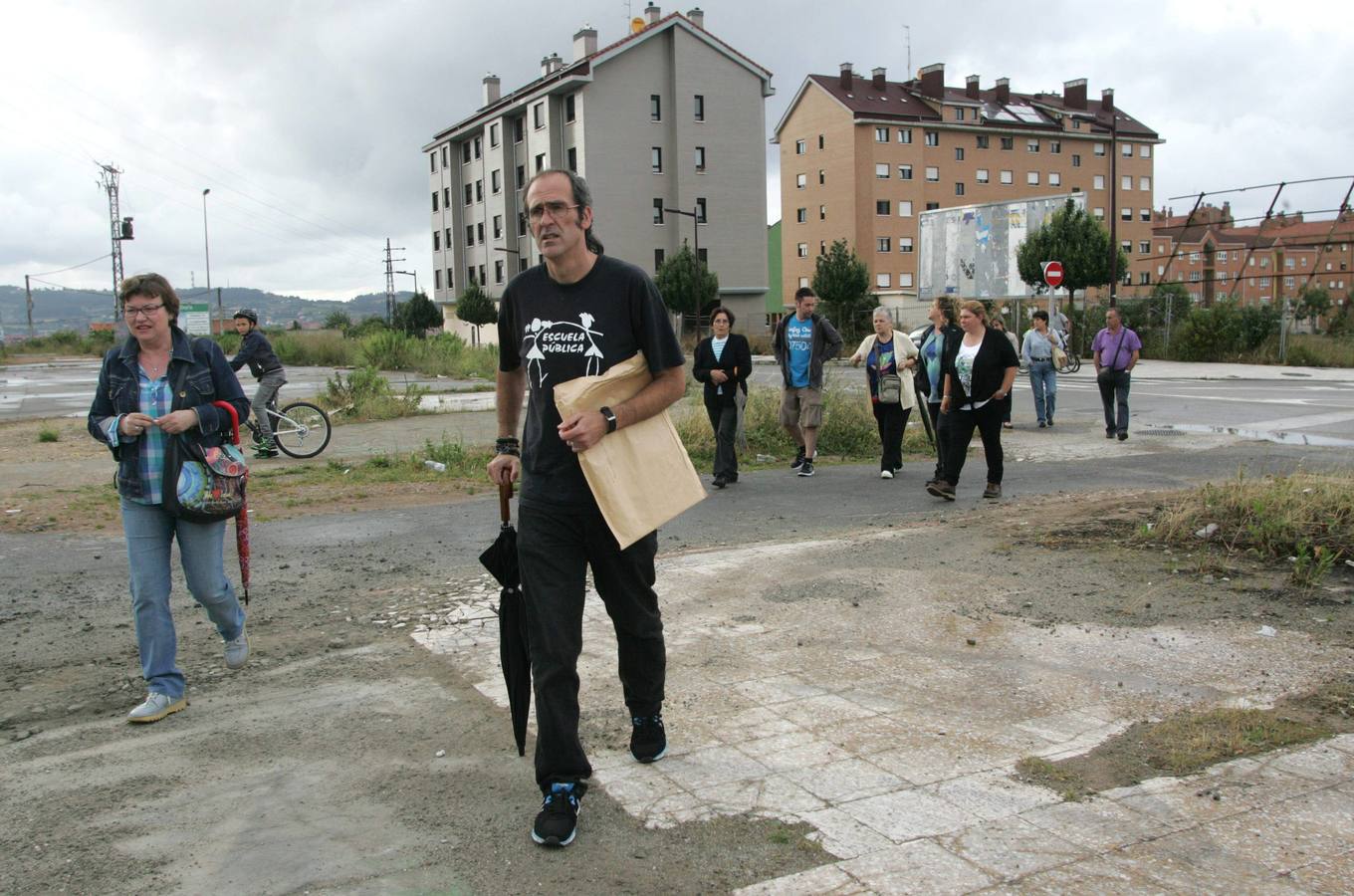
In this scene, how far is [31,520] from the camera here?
9086 mm

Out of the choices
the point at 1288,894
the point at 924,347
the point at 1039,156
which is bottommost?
the point at 1288,894

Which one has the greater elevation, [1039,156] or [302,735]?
[1039,156]

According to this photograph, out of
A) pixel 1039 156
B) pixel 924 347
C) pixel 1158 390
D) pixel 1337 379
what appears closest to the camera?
pixel 924 347

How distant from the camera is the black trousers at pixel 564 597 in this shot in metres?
3.35

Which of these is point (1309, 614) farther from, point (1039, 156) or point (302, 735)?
point (1039, 156)

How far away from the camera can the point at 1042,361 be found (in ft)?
50.9

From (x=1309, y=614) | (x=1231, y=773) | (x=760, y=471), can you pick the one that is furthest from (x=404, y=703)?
(x=760, y=471)

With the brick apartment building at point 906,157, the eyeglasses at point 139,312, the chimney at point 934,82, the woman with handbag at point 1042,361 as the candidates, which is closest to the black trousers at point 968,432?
the woman with handbag at point 1042,361

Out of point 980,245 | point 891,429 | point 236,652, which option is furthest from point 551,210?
point 980,245

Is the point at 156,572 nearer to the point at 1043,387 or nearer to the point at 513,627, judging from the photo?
the point at 513,627

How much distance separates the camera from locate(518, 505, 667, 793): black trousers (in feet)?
11.0

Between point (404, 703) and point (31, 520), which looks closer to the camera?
point (404, 703)

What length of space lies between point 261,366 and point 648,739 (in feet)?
34.9

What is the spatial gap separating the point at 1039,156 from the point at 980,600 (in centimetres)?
8843
